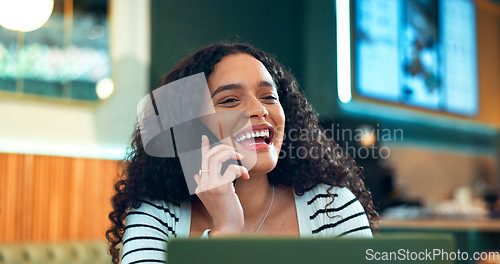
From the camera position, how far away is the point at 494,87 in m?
4.89

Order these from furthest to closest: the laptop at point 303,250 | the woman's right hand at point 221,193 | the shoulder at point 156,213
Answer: the shoulder at point 156,213, the woman's right hand at point 221,193, the laptop at point 303,250

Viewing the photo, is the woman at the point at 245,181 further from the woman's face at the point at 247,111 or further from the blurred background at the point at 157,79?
the blurred background at the point at 157,79

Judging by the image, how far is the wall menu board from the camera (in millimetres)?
3551

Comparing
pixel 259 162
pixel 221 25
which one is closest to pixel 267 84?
pixel 259 162

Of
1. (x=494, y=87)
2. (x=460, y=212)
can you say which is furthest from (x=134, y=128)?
(x=494, y=87)

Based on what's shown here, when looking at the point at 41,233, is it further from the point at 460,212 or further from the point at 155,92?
the point at 460,212

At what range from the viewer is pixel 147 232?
1.23 metres

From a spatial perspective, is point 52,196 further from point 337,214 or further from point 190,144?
point 337,214

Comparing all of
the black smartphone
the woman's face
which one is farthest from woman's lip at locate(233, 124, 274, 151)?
the black smartphone

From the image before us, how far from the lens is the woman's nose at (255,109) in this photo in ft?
4.07

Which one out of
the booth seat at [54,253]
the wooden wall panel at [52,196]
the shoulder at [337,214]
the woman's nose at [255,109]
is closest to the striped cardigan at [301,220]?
the shoulder at [337,214]

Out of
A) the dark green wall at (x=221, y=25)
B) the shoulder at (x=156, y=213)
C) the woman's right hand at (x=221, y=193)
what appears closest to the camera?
the woman's right hand at (x=221, y=193)

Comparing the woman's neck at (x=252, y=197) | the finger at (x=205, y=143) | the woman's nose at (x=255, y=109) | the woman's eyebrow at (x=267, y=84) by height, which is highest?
the woman's eyebrow at (x=267, y=84)

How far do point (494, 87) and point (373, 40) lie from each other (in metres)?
1.89
